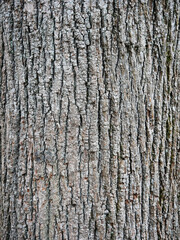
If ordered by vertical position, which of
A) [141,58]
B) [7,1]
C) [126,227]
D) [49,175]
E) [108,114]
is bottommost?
[126,227]

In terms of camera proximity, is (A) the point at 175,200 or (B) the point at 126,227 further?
(A) the point at 175,200

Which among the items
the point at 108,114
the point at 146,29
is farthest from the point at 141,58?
the point at 108,114

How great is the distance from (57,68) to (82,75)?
161mm

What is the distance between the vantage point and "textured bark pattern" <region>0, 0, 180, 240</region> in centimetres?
141

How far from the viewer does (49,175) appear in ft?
4.69

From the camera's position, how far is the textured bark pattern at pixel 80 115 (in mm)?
1413

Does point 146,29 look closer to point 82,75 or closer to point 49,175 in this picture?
point 82,75

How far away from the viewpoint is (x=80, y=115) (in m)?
1.42

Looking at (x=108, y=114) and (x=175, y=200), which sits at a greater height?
(x=108, y=114)

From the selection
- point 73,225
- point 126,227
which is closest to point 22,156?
point 73,225

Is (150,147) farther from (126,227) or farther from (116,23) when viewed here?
(116,23)

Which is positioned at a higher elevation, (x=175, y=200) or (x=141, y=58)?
(x=141, y=58)

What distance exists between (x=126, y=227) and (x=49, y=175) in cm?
60

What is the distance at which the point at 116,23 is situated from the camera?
1424 millimetres
